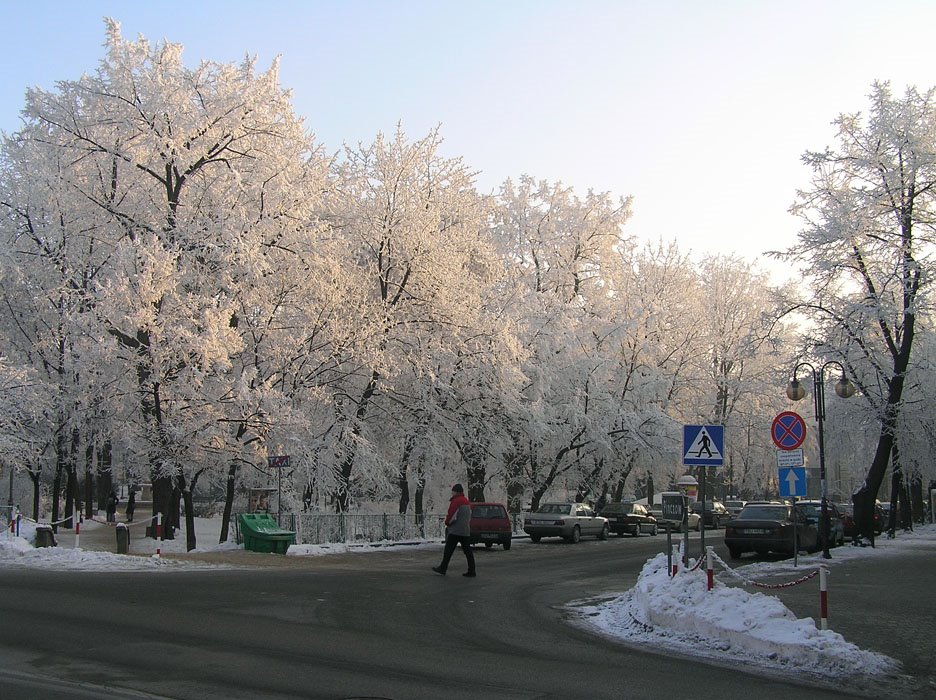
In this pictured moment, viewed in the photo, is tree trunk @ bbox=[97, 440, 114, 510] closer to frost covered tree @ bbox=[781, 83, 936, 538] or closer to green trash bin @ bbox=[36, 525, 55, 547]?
green trash bin @ bbox=[36, 525, 55, 547]

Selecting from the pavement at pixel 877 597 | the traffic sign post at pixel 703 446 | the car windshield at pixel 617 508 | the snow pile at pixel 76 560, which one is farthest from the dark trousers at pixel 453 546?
the car windshield at pixel 617 508

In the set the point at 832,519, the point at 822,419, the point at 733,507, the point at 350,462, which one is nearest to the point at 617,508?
the point at 832,519

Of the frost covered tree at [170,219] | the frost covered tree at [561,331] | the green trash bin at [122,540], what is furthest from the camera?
the frost covered tree at [561,331]

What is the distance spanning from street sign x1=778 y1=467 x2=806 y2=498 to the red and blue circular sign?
1110 mm

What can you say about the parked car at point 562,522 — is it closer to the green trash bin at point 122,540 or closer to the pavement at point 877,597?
the pavement at point 877,597

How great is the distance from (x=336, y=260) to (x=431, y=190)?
779 cm

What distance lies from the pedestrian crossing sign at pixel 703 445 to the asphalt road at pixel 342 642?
102 inches

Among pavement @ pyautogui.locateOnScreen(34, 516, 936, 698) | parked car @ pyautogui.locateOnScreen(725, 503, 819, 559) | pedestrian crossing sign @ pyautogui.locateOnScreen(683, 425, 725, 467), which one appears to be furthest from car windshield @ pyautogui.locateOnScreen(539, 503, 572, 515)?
pedestrian crossing sign @ pyautogui.locateOnScreen(683, 425, 725, 467)

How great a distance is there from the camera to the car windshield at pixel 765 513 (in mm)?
24750

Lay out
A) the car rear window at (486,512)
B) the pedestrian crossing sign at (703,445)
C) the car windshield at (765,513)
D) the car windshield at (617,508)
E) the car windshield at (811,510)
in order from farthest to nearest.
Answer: the car windshield at (617,508) < the car windshield at (811,510) < the car rear window at (486,512) < the car windshield at (765,513) < the pedestrian crossing sign at (703,445)

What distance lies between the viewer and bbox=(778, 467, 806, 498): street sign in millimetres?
17750

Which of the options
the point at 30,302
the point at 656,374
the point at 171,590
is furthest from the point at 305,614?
the point at 656,374

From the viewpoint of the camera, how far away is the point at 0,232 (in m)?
28.0

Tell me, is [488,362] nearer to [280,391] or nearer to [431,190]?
[431,190]
